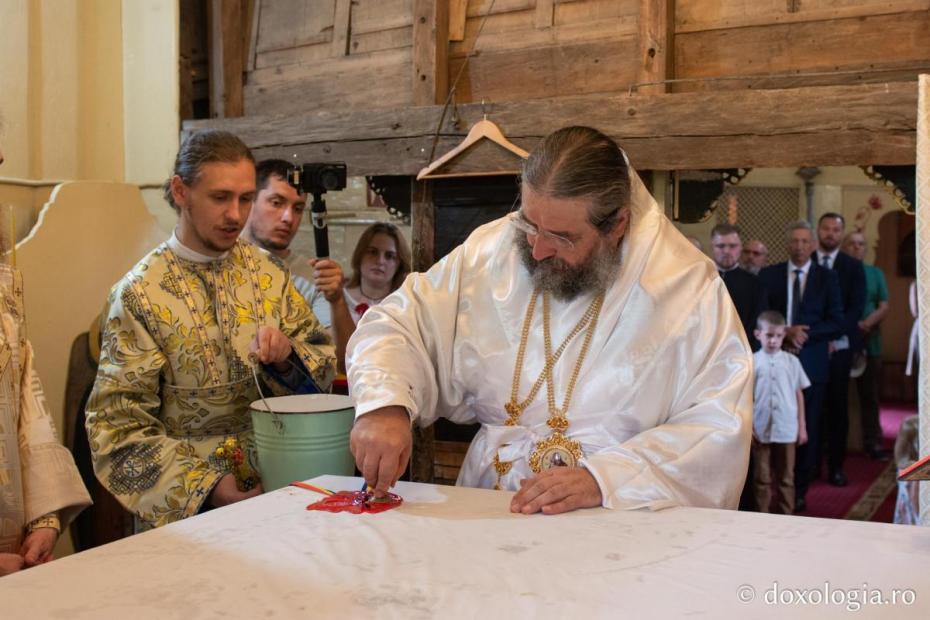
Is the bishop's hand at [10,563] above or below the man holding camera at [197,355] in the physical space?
below

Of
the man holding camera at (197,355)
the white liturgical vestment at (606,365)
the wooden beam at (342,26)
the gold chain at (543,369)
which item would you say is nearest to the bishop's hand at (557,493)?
the white liturgical vestment at (606,365)

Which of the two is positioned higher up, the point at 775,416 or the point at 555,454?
the point at 555,454

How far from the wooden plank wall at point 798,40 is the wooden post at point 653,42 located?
5.4 inches

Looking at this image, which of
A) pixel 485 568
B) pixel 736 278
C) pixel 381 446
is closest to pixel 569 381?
pixel 381 446

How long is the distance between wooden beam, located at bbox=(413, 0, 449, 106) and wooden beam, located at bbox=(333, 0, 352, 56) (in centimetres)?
53

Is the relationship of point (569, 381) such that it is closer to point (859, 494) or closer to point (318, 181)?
point (318, 181)

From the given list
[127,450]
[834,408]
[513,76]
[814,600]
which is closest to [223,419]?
[127,450]

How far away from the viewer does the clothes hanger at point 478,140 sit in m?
4.54

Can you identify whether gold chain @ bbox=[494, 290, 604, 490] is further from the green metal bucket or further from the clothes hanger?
the clothes hanger

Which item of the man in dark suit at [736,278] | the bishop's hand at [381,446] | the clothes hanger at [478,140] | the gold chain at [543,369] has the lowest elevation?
the bishop's hand at [381,446]

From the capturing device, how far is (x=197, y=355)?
126 inches

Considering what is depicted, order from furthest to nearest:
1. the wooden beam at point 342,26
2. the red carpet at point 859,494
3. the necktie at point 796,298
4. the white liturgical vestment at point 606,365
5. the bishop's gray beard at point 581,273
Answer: the necktie at point 796,298, the red carpet at point 859,494, the wooden beam at point 342,26, the bishop's gray beard at point 581,273, the white liturgical vestment at point 606,365

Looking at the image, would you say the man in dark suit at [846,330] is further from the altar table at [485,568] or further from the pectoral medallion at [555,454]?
the altar table at [485,568]

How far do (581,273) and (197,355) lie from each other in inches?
51.5
